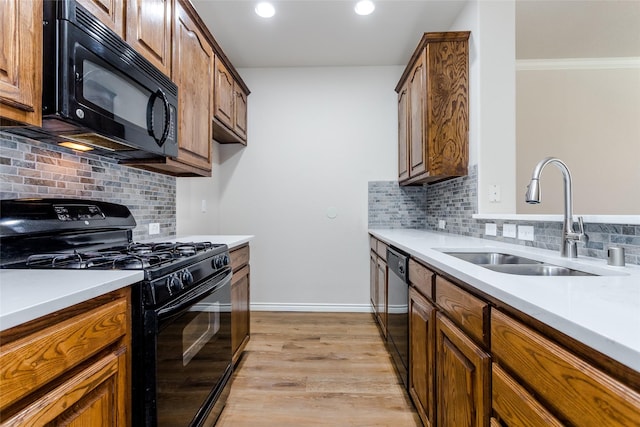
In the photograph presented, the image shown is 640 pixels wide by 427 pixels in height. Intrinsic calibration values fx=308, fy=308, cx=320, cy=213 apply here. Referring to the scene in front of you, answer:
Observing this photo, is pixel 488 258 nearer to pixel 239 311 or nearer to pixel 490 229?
pixel 490 229

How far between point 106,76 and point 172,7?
32.0 inches

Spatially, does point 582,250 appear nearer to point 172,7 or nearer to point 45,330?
point 45,330

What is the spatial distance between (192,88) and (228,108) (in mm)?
706

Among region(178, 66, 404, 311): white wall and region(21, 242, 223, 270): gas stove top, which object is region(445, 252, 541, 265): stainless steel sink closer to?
region(21, 242, 223, 270): gas stove top

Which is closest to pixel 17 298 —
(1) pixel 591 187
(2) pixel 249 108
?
(2) pixel 249 108

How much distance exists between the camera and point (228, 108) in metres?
2.65

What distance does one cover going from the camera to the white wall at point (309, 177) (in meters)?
3.28

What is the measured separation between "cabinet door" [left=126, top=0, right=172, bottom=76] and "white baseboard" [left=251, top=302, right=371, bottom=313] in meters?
2.41

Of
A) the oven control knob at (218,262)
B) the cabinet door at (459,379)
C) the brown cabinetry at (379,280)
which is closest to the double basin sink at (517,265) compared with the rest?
the cabinet door at (459,379)

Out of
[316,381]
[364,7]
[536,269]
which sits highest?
[364,7]

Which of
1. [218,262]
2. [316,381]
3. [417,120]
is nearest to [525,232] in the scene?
[417,120]

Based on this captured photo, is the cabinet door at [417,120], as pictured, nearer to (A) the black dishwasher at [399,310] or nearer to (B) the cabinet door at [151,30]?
(A) the black dishwasher at [399,310]

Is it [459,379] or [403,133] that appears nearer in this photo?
[459,379]

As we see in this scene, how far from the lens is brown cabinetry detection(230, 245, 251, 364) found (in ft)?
6.52
